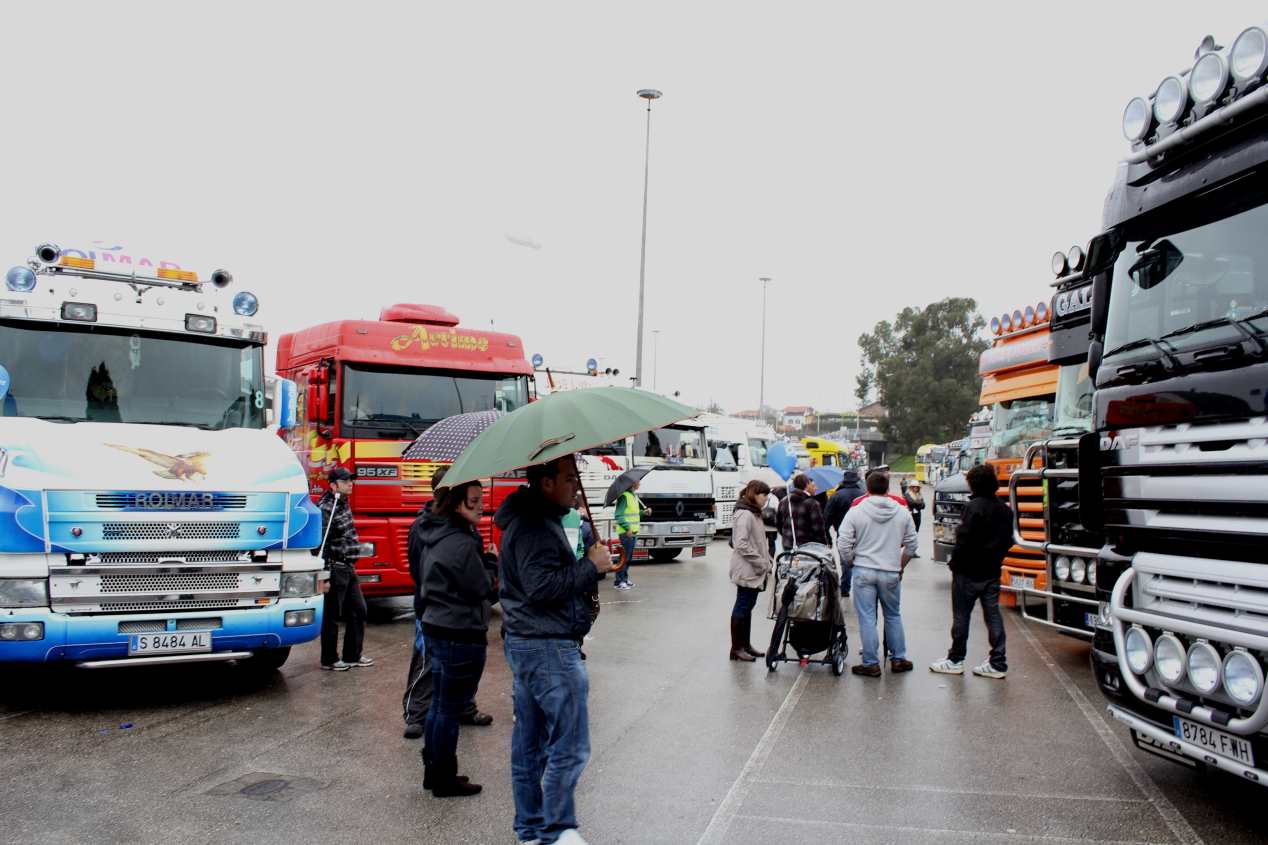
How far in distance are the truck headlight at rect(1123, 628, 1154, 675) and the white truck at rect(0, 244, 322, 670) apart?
5.79m

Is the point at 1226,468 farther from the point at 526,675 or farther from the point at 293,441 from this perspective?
the point at 293,441

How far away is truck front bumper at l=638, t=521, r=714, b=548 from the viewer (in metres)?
18.5

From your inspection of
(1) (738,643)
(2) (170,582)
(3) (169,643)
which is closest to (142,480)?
(2) (170,582)

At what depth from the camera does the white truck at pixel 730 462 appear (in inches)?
896

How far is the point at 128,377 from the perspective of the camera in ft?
27.9

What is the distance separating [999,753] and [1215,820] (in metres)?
1.45

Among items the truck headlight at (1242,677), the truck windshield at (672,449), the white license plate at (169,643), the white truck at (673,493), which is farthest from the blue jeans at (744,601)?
the truck windshield at (672,449)

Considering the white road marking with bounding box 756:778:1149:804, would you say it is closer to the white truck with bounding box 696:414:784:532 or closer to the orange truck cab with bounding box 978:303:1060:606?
the orange truck cab with bounding box 978:303:1060:606

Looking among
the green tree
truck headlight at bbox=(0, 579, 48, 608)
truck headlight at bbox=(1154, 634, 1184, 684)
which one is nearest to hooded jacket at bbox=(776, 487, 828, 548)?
truck headlight at bbox=(1154, 634, 1184, 684)

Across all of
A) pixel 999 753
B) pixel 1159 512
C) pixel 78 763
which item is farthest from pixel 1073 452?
pixel 78 763

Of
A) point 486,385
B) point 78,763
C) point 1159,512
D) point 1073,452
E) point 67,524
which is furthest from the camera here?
point 486,385

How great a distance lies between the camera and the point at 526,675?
458 cm

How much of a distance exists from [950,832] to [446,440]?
13.1 ft

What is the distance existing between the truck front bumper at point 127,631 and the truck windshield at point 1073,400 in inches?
286
